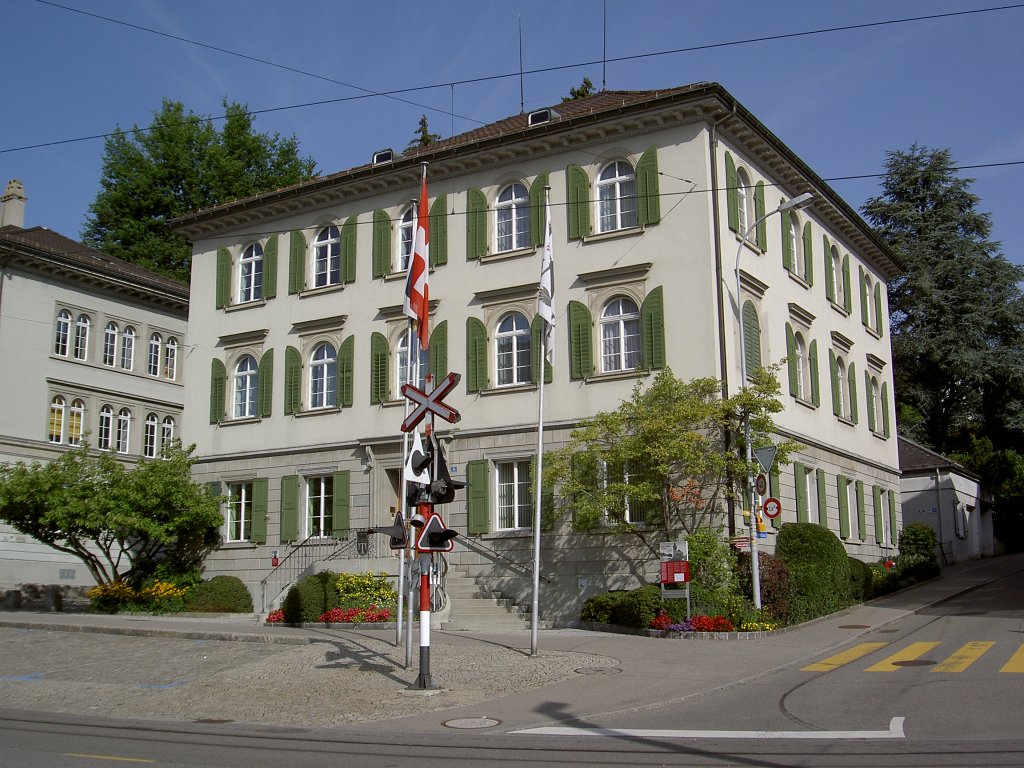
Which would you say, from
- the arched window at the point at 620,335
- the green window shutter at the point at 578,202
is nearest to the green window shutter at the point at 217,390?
the green window shutter at the point at 578,202

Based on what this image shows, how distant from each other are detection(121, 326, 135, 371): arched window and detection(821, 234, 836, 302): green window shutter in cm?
2715

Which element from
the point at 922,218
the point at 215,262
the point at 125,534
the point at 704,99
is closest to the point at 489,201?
the point at 704,99

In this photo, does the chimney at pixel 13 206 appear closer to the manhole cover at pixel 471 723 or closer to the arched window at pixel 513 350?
the arched window at pixel 513 350

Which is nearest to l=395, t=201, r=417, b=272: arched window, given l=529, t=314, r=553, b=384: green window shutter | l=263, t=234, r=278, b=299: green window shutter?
l=263, t=234, r=278, b=299: green window shutter

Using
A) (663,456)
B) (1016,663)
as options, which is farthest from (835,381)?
(1016,663)

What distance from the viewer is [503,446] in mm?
26391

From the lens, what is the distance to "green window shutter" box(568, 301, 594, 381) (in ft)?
83.6

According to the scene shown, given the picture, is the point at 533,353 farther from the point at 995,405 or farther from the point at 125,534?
the point at 995,405

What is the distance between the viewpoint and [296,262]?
31.2m

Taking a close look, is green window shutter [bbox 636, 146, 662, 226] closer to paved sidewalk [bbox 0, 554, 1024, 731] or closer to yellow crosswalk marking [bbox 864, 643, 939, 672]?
paved sidewalk [bbox 0, 554, 1024, 731]

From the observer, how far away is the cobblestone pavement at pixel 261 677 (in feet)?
45.8

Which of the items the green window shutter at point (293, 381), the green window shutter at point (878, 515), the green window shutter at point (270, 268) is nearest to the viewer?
the green window shutter at point (293, 381)

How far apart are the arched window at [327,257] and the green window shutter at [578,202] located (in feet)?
25.0

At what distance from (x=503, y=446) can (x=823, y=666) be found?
38.6ft
